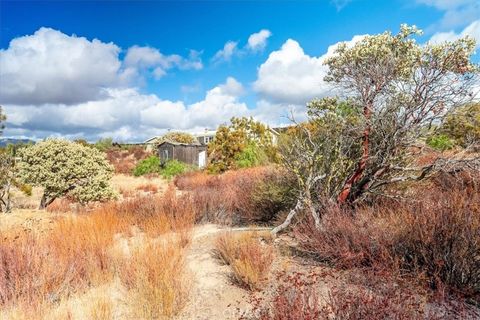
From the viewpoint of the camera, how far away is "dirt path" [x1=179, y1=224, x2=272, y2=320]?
11.3 ft

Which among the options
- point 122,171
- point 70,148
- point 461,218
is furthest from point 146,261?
point 122,171

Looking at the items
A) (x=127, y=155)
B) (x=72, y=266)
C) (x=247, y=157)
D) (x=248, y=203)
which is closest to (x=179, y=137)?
(x=127, y=155)

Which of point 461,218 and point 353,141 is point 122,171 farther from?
point 461,218

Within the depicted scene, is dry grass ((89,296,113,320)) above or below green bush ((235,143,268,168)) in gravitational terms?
below

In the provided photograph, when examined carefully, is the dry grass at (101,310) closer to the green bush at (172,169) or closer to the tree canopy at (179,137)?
the green bush at (172,169)

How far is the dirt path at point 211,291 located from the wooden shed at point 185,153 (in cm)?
2517

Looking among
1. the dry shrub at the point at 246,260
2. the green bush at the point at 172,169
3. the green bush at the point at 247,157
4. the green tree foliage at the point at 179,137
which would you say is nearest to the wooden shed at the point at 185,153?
the green bush at the point at 172,169

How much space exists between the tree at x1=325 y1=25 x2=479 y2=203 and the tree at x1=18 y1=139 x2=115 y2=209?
25.8 feet

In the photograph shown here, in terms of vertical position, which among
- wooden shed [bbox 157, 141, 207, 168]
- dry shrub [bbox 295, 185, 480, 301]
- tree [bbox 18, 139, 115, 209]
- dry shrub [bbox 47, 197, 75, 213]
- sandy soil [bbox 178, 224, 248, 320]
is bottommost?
sandy soil [bbox 178, 224, 248, 320]

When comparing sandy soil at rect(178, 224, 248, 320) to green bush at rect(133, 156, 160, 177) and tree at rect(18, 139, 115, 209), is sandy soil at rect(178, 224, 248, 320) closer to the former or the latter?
tree at rect(18, 139, 115, 209)

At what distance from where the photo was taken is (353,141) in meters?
5.96

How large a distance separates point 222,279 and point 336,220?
1748 millimetres

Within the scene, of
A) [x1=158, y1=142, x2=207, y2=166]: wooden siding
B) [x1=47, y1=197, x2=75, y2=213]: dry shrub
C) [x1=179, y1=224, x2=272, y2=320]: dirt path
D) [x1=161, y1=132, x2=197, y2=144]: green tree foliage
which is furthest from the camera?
[x1=161, y1=132, x2=197, y2=144]: green tree foliage

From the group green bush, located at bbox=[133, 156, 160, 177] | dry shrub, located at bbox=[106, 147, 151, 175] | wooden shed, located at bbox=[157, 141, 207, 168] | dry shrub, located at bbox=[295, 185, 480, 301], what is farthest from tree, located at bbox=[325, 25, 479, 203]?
dry shrub, located at bbox=[106, 147, 151, 175]
